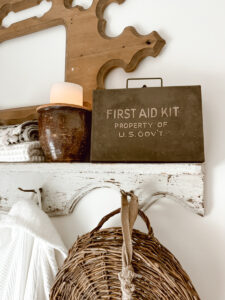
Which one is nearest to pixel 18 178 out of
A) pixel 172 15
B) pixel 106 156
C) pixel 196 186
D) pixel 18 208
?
pixel 18 208

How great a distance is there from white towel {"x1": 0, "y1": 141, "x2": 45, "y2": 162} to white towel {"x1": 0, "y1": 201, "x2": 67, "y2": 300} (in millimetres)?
126

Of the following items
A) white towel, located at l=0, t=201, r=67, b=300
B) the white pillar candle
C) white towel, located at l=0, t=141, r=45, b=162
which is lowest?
white towel, located at l=0, t=201, r=67, b=300

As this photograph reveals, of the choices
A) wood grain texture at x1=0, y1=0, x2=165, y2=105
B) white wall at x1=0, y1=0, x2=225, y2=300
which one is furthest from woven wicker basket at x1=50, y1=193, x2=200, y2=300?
wood grain texture at x1=0, y1=0, x2=165, y2=105

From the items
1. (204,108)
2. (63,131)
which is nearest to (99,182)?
(63,131)

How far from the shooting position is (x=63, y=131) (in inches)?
26.2

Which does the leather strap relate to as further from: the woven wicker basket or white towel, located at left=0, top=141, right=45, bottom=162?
white towel, located at left=0, top=141, right=45, bottom=162

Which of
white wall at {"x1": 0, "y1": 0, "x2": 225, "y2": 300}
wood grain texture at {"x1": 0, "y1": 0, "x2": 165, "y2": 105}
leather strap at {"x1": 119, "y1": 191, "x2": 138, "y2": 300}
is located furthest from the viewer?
wood grain texture at {"x1": 0, "y1": 0, "x2": 165, "y2": 105}

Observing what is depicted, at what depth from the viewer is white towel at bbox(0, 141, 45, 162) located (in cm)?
72

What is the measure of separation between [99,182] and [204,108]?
330mm

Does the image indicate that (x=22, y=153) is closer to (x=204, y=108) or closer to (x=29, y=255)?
(x=29, y=255)

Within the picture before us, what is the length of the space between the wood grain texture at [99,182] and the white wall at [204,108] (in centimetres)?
3

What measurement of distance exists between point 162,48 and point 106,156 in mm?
354

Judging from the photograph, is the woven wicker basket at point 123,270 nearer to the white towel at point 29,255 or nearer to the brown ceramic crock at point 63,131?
the white towel at point 29,255

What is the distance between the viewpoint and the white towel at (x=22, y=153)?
72cm
